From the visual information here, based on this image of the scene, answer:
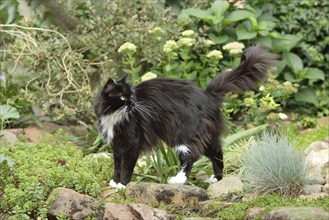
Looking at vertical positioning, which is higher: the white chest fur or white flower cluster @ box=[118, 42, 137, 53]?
white flower cluster @ box=[118, 42, 137, 53]

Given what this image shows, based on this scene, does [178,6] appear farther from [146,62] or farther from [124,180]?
[124,180]

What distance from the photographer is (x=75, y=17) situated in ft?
26.5

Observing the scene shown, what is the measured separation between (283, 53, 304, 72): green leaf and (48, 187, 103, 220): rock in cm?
436

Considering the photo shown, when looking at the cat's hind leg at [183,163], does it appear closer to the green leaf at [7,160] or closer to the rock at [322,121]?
the green leaf at [7,160]

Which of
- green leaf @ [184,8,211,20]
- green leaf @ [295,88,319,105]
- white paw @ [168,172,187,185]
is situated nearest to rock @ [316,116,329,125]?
green leaf @ [295,88,319,105]

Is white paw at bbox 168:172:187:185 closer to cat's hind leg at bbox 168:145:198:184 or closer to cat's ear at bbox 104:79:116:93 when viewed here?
cat's hind leg at bbox 168:145:198:184

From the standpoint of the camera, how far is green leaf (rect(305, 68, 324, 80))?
8.73 m

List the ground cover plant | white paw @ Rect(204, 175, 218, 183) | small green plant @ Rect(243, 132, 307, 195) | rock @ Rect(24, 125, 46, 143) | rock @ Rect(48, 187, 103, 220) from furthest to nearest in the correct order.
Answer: rock @ Rect(24, 125, 46, 143), the ground cover plant, white paw @ Rect(204, 175, 218, 183), small green plant @ Rect(243, 132, 307, 195), rock @ Rect(48, 187, 103, 220)

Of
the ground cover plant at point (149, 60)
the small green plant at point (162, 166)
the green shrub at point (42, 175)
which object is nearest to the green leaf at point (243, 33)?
the ground cover plant at point (149, 60)

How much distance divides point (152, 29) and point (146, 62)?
50 centimetres

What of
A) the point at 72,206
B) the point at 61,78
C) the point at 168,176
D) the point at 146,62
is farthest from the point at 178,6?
the point at 72,206

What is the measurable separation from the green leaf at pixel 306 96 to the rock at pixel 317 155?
1510 millimetres

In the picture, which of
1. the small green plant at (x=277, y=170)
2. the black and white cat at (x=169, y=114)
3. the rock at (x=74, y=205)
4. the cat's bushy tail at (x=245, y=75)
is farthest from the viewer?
the cat's bushy tail at (x=245, y=75)

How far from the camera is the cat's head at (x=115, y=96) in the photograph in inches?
204
